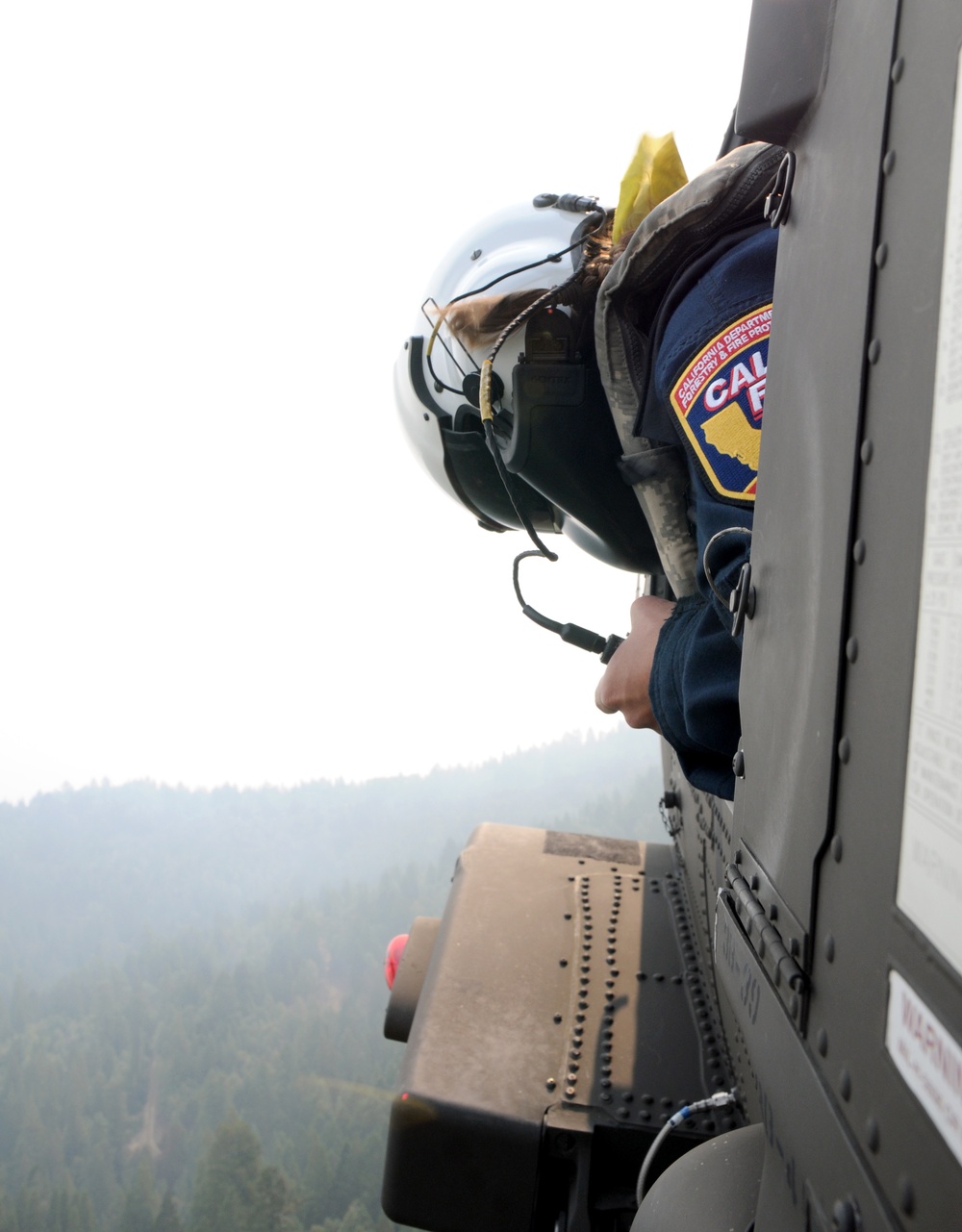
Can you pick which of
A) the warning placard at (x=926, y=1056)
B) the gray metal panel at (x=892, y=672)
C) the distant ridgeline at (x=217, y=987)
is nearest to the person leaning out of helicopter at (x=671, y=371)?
the gray metal panel at (x=892, y=672)

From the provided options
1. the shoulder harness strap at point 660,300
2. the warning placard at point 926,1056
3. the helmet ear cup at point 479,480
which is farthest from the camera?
the helmet ear cup at point 479,480

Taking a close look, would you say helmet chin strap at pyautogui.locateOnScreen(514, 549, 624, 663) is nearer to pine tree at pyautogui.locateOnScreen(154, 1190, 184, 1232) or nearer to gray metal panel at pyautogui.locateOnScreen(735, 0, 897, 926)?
gray metal panel at pyautogui.locateOnScreen(735, 0, 897, 926)

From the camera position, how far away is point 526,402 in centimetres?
196

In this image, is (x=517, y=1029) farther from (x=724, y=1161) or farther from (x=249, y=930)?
(x=249, y=930)

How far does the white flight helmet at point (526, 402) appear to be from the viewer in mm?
1960

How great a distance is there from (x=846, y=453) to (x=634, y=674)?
1.03 m

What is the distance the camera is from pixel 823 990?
78cm

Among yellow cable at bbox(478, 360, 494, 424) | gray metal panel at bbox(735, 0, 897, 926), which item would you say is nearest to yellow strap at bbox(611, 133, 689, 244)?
yellow cable at bbox(478, 360, 494, 424)

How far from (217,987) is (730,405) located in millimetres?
25031

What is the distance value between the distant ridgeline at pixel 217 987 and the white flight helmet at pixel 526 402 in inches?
279

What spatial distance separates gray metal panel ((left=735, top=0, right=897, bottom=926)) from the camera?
0.77 m

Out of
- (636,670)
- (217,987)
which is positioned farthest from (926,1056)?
(217,987)

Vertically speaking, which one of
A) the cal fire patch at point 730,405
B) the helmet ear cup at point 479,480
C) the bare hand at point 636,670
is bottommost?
the bare hand at point 636,670

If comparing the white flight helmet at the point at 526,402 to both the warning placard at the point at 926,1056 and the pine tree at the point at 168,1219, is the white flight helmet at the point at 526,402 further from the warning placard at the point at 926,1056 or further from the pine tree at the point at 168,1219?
the pine tree at the point at 168,1219
